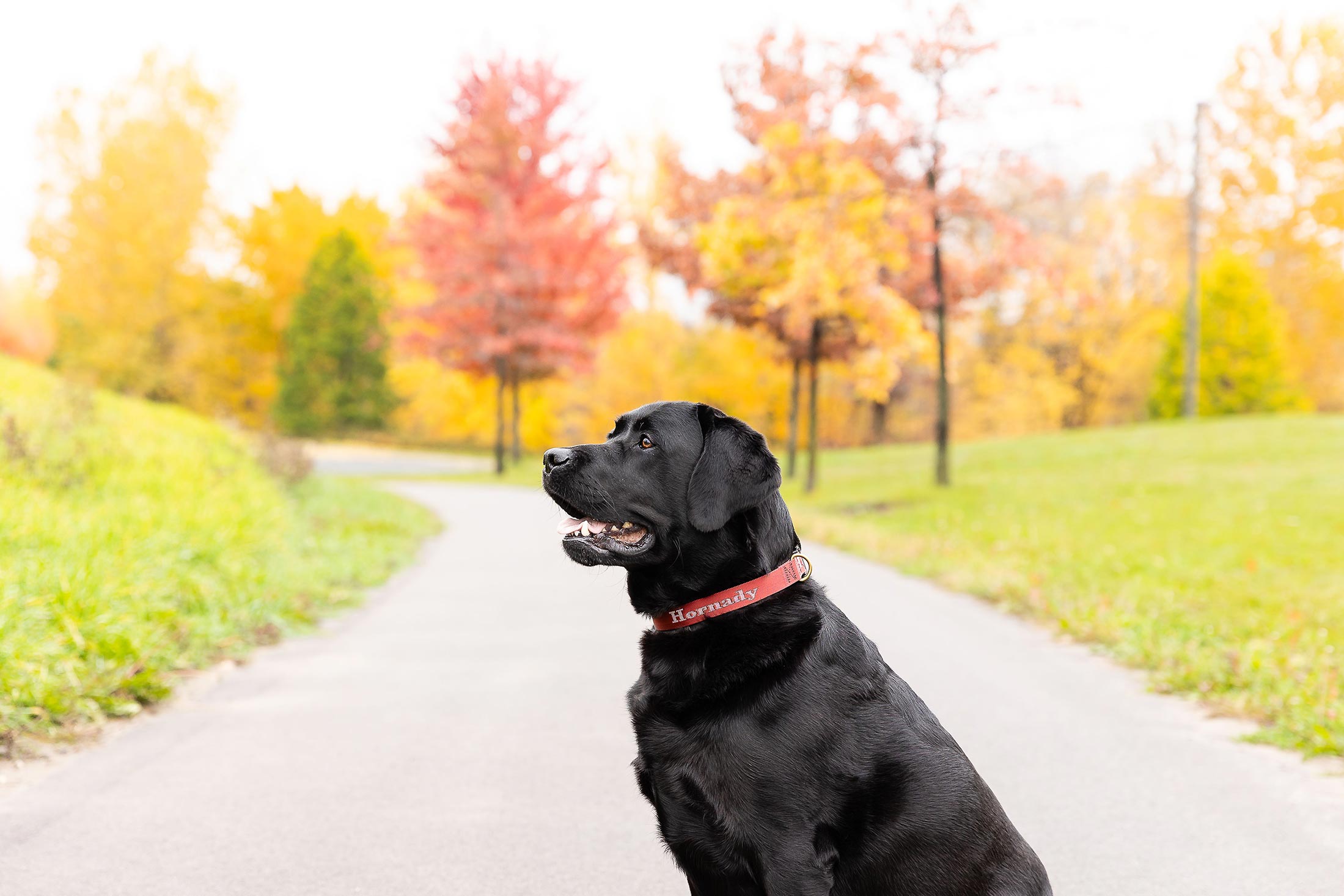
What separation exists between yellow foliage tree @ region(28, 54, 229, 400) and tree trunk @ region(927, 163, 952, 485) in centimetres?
3066

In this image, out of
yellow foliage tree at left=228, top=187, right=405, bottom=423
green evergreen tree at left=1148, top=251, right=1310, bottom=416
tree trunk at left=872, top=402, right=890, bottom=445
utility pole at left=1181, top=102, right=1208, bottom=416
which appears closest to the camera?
utility pole at left=1181, top=102, right=1208, bottom=416

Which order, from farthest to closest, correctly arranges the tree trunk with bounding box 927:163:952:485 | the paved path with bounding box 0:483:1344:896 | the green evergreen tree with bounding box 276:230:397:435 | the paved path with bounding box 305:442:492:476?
the green evergreen tree with bounding box 276:230:397:435
the paved path with bounding box 305:442:492:476
the tree trunk with bounding box 927:163:952:485
the paved path with bounding box 0:483:1344:896

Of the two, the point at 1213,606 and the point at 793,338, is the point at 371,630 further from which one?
the point at 793,338

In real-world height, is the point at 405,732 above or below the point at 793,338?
below

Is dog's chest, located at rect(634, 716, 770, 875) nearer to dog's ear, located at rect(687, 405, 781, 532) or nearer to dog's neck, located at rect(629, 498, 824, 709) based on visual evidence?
dog's neck, located at rect(629, 498, 824, 709)

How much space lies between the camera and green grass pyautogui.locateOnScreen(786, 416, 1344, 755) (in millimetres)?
6863

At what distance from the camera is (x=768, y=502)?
3000 millimetres

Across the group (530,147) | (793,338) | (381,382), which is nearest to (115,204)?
(381,382)

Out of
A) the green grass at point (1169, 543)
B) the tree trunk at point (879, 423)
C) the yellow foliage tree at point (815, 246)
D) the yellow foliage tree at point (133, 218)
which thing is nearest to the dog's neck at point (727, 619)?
the green grass at point (1169, 543)

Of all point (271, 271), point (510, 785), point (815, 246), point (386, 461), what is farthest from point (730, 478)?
point (271, 271)

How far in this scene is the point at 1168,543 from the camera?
1345 cm

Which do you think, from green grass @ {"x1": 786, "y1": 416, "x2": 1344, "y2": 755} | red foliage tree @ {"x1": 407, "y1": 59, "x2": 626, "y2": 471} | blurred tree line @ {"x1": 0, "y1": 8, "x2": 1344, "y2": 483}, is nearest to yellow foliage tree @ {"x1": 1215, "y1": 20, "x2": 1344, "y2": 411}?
blurred tree line @ {"x1": 0, "y1": 8, "x2": 1344, "y2": 483}

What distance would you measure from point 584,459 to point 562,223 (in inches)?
1193

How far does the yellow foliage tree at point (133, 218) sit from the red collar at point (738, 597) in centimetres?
4126
